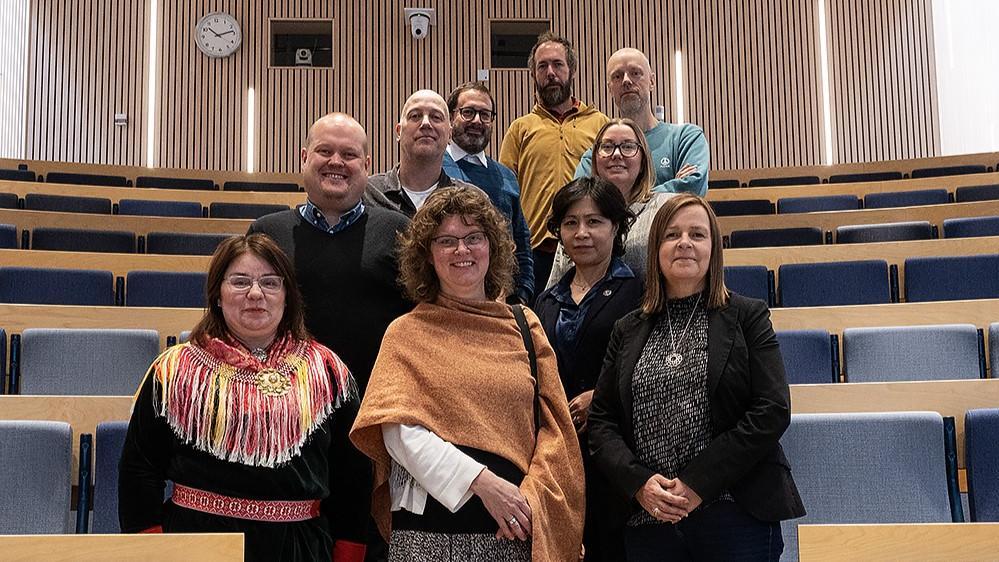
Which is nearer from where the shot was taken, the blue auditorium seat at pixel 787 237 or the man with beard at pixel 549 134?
the man with beard at pixel 549 134

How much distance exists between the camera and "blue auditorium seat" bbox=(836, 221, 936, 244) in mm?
3102

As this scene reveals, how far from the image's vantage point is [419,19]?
224 inches

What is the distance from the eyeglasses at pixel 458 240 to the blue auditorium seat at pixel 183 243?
1943 millimetres

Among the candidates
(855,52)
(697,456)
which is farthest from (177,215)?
(855,52)

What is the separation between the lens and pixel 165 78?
5.62 meters

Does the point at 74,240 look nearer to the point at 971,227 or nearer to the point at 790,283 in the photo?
the point at 790,283

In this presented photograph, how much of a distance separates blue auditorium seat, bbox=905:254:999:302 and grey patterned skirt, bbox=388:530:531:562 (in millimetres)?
1726

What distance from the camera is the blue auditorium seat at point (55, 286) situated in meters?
2.51

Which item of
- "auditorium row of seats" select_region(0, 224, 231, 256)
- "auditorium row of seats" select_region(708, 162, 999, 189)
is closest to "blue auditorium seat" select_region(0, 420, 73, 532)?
"auditorium row of seats" select_region(0, 224, 231, 256)

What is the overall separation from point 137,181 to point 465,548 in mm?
3712

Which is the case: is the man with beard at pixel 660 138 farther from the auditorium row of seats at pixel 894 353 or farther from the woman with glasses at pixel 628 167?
the auditorium row of seats at pixel 894 353

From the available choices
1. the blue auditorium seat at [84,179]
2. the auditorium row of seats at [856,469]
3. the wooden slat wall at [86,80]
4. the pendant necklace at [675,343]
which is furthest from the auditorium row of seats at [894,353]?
the wooden slat wall at [86,80]

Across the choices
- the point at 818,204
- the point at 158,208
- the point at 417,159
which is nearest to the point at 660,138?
the point at 417,159

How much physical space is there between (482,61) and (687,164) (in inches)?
154
